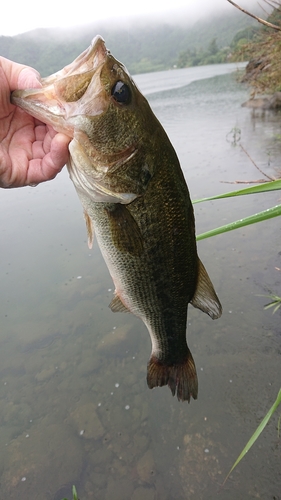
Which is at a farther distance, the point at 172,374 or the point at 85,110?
the point at 172,374

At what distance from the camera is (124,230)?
172 cm

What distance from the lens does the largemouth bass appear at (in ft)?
4.92

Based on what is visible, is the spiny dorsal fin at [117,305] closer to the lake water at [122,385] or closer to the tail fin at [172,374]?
the tail fin at [172,374]

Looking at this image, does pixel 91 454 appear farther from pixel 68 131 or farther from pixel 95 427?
pixel 68 131

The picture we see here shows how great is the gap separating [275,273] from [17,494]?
3.72 m

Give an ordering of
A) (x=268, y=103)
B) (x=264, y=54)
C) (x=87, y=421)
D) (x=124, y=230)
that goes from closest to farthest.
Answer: (x=124, y=230) < (x=87, y=421) < (x=264, y=54) < (x=268, y=103)

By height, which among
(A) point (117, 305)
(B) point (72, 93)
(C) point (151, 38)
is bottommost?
(A) point (117, 305)

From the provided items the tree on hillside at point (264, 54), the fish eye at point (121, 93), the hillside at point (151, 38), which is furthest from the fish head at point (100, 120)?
the hillside at point (151, 38)

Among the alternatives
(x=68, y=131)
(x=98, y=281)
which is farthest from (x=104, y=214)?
(x=98, y=281)

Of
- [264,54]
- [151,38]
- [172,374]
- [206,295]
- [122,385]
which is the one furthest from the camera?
[151,38]

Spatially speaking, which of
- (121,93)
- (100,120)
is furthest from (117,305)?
(121,93)

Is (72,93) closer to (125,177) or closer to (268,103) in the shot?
(125,177)

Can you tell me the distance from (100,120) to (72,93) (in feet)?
0.53

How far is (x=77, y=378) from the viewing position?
11.9ft
